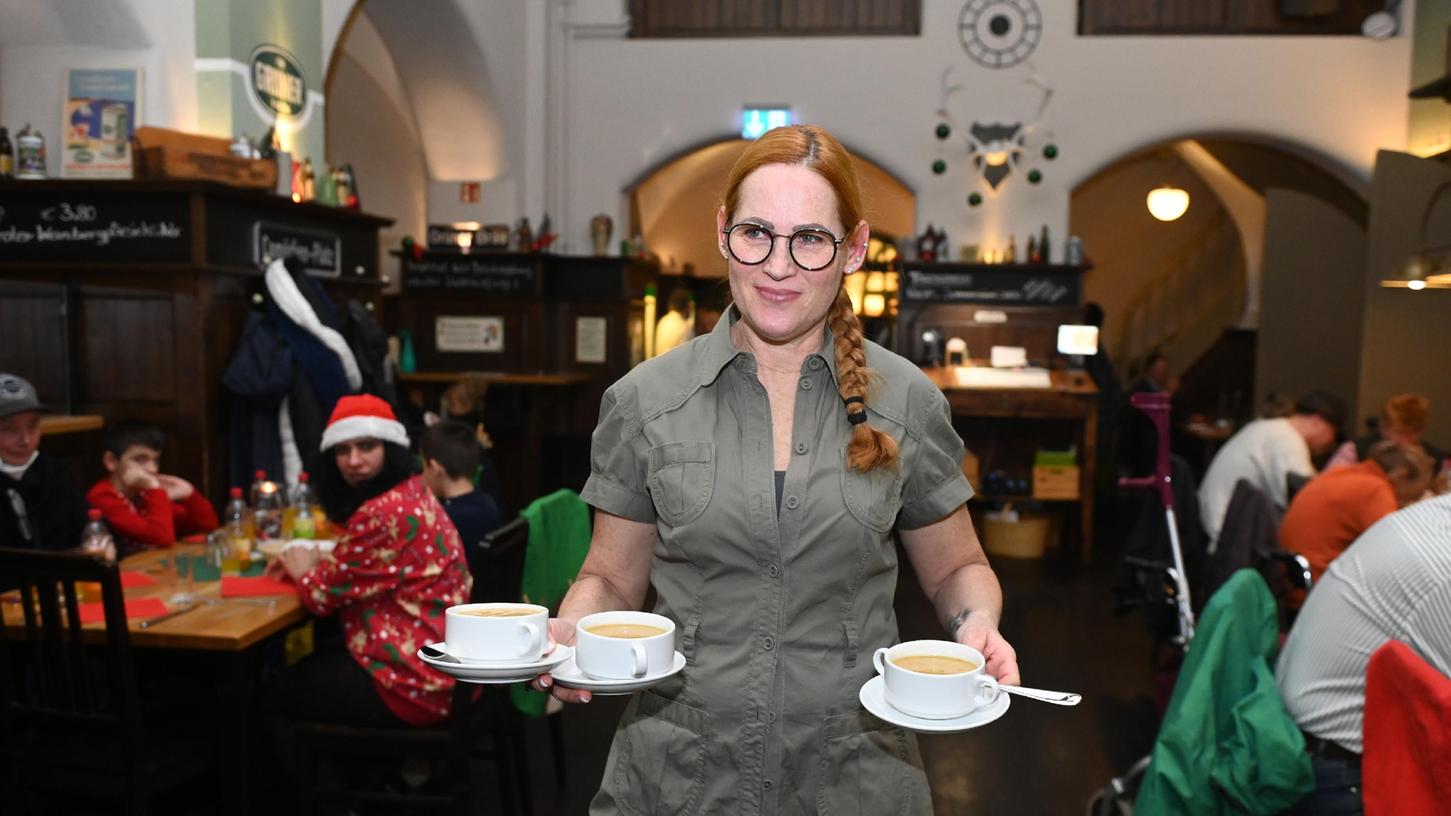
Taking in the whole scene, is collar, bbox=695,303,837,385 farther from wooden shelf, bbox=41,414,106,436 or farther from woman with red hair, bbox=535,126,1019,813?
wooden shelf, bbox=41,414,106,436

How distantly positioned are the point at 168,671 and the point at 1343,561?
3.42 meters

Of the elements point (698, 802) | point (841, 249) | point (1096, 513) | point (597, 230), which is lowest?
point (1096, 513)

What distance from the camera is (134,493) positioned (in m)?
4.03

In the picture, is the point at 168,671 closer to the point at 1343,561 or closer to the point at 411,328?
the point at 1343,561

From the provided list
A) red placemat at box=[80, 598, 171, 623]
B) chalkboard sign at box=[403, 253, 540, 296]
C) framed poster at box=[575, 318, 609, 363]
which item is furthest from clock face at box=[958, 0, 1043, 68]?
red placemat at box=[80, 598, 171, 623]

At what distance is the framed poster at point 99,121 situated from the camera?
16.5ft

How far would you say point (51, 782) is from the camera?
2904 millimetres

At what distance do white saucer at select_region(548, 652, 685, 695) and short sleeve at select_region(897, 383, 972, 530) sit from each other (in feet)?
1.32

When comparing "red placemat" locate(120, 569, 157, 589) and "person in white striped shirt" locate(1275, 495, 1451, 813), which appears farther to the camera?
"red placemat" locate(120, 569, 157, 589)

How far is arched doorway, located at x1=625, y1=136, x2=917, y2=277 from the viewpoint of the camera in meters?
10.3

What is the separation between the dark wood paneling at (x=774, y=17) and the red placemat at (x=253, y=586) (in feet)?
24.4

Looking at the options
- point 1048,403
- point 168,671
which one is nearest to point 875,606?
point 168,671

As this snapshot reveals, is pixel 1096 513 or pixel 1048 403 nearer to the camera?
pixel 1048 403

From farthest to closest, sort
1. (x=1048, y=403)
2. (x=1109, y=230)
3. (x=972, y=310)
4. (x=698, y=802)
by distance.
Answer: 1. (x=1109, y=230)
2. (x=972, y=310)
3. (x=1048, y=403)
4. (x=698, y=802)
